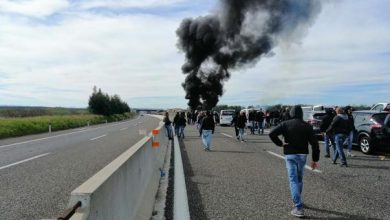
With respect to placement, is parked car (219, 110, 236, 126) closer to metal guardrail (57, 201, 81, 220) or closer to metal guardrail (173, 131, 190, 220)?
metal guardrail (173, 131, 190, 220)

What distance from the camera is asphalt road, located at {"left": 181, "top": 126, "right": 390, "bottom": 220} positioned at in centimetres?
679

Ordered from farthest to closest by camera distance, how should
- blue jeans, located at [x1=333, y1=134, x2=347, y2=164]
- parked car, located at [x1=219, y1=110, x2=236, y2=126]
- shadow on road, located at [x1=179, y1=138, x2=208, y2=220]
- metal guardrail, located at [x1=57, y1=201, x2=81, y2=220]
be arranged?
parked car, located at [x1=219, y1=110, x2=236, y2=126]
blue jeans, located at [x1=333, y1=134, x2=347, y2=164]
shadow on road, located at [x1=179, y1=138, x2=208, y2=220]
metal guardrail, located at [x1=57, y1=201, x2=81, y2=220]

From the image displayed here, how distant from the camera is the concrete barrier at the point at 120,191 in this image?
10.9 feet

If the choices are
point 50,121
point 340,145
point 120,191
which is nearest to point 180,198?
point 120,191

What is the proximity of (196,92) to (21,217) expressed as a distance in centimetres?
5681

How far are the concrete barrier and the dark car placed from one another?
9690 millimetres

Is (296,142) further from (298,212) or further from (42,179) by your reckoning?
(42,179)

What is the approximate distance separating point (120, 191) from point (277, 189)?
4.70 metres

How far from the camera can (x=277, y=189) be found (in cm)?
871

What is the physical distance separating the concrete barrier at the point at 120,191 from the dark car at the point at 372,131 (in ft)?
31.8

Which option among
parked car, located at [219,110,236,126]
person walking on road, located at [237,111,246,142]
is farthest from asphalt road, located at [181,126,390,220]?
parked car, located at [219,110,236,126]

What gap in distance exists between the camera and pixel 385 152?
1628cm

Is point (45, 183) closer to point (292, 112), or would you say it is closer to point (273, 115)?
point (292, 112)

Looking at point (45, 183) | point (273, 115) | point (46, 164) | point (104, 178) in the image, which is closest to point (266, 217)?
point (104, 178)
